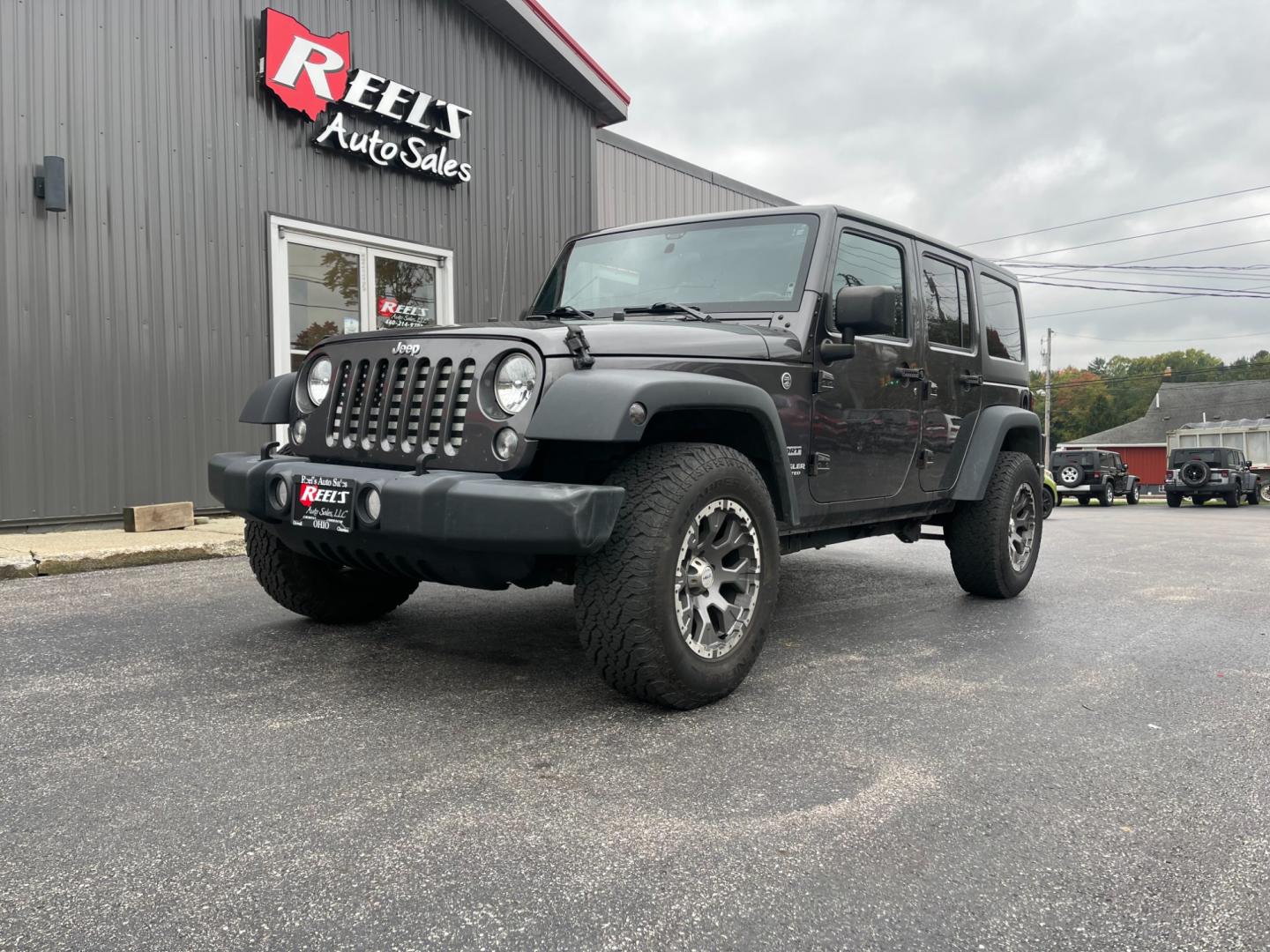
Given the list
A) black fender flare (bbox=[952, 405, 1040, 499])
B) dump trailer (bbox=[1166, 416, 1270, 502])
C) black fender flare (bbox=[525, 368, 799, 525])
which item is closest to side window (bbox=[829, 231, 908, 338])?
black fender flare (bbox=[952, 405, 1040, 499])

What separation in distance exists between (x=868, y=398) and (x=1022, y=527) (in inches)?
79.6

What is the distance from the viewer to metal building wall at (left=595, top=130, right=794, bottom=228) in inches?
493

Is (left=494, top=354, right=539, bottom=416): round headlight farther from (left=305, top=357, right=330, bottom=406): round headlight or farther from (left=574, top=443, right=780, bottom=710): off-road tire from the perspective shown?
(left=305, top=357, right=330, bottom=406): round headlight

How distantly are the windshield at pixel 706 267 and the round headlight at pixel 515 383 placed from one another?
115 centimetres

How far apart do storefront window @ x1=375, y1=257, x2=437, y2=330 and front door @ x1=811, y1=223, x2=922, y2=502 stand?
6045 mm

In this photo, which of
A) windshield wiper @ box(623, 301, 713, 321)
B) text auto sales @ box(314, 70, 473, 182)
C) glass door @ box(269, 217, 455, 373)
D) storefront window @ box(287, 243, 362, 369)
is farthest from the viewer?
text auto sales @ box(314, 70, 473, 182)

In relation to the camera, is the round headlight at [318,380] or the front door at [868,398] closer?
the round headlight at [318,380]

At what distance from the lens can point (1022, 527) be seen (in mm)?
5582

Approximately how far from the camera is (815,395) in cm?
381

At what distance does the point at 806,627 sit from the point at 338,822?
279 cm

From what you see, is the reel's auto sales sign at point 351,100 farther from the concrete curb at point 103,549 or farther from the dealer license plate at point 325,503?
the dealer license plate at point 325,503

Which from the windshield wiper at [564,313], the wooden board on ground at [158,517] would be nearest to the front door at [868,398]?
the windshield wiper at [564,313]

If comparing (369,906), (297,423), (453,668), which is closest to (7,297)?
(297,423)

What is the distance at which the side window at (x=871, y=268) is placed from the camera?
4039 mm
